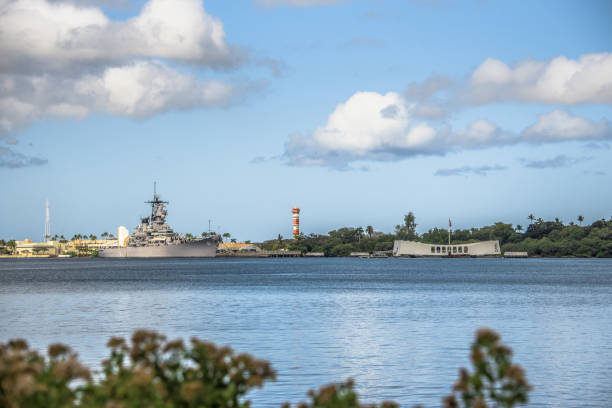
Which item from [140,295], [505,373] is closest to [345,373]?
[505,373]

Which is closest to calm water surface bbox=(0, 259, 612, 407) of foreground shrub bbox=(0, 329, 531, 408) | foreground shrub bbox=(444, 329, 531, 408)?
foreground shrub bbox=(0, 329, 531, 408)

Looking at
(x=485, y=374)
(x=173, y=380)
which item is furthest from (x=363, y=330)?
(x=485, y=374)

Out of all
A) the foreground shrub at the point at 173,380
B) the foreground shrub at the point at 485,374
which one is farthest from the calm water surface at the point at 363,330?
the foreground shrub at the point at 485,374

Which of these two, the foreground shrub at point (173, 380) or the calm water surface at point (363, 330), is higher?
the foreground shrub at point (173, 380)

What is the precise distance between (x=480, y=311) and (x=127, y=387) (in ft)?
160

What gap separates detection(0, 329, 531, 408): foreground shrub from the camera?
279 inches

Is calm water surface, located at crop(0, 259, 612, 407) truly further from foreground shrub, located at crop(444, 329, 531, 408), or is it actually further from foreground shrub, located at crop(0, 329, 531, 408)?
foreground shrub, located at crop(444, 329, 531, 408)

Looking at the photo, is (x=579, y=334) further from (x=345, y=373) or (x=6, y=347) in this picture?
(x=6, y=347)

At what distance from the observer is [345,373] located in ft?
84.6

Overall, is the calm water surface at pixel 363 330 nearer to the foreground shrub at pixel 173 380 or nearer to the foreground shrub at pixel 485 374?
the foreground shrub at pixel 173 380

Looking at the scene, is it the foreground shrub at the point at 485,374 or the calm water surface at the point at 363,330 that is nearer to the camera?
the foreground shrub at the point at 485,374

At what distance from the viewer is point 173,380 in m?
8.67

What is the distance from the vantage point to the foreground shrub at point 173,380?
709cm

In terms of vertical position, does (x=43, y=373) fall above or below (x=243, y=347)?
above
